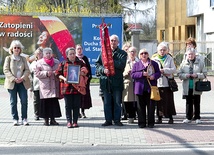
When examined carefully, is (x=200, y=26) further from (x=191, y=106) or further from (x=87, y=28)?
(x=191, y=106)

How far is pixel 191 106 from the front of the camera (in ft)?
39.2

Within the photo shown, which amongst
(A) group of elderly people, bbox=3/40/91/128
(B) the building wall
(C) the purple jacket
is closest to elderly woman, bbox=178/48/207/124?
(C) the purple jacket

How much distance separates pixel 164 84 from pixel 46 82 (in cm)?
275

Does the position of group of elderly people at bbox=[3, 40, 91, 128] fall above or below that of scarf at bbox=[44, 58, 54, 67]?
below

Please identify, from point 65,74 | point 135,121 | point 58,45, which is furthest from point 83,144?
point 58,45

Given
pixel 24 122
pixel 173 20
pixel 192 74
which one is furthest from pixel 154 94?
pixel 173 20

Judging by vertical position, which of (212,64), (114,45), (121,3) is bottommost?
(212,64)

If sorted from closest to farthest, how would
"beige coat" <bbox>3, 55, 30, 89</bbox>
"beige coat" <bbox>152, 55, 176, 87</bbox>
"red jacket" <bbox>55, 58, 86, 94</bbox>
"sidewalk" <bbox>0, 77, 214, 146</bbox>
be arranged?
"sidewalk" <bbox>0, 77, 214, 146</bbox>
"red jacket" <bbox>55, 58, 86, 94</bbox>
"beige coat" <bbox>3, 55, 30, 89</bbox>
"beige coat" <bbox>152, 55, 176, 87</bbox>

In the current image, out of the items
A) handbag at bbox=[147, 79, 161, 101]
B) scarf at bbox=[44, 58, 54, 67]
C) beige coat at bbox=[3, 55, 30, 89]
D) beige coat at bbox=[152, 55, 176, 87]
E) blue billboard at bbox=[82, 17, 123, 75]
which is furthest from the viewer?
blue billboard at bbox=[82, 17, 123, 75]

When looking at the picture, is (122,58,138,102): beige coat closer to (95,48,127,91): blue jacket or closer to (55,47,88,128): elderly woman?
(95,48,127,91): blue jacket

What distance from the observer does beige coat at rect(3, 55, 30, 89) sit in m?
11.3

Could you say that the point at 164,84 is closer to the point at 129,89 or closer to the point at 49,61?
the point at 129,89

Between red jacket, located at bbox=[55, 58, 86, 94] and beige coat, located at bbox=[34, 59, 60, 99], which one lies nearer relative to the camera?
red jacket, located at bbox=[55, 58, 86, 94]

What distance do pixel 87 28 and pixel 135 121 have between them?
44.0 feet
